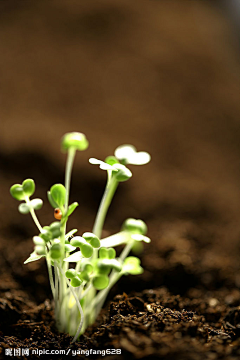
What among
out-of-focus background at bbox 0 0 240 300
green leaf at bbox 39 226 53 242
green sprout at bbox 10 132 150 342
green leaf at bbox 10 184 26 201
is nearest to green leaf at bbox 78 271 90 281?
green sprout at bbox 10 132 150 342

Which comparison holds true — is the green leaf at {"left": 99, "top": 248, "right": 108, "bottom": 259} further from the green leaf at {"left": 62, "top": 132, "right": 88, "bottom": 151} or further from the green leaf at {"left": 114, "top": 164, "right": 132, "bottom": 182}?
the green leaf at {"left": 62, "top": 132, "right": 88, "bottom": 151}

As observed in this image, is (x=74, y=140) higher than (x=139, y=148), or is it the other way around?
(x=139, y=148)

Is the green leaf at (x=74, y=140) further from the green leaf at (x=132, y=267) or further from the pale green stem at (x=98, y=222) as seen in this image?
the green leaf at (x=132, y=267)

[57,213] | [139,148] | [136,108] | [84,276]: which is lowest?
[84,276]

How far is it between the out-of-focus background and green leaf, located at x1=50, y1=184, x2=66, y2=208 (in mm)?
485

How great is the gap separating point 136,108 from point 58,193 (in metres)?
1.37

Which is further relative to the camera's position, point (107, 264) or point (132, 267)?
point (132, 267)

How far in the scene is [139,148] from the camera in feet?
5.74

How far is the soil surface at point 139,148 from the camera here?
0.73 meters

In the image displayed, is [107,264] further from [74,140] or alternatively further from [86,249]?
[74,140]

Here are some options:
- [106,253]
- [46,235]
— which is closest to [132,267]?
[106,253]

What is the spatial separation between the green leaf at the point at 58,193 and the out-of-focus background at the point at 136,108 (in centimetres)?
49

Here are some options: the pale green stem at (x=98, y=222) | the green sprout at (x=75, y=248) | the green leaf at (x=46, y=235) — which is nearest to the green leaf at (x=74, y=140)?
the green sprout at (x=75, y=248)

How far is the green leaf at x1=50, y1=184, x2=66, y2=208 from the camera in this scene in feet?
2.11
